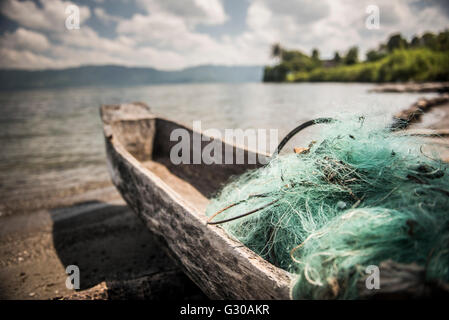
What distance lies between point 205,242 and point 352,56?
9681 cm

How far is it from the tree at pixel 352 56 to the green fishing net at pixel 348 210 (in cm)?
9607

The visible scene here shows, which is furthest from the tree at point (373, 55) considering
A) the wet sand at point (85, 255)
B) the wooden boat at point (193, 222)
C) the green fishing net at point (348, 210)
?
the green fishing net at point (348, 210)

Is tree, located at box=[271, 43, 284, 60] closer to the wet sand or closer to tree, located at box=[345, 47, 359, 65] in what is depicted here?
tree, located at box=[345, 47, 359, 65]

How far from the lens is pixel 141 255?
3.63m

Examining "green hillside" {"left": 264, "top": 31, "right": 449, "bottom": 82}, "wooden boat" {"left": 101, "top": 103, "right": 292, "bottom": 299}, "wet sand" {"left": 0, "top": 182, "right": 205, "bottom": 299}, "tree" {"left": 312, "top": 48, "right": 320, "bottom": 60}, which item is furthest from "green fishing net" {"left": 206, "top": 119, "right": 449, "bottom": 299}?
"tree" {"left": 312, "top": 48, "right": 320, "bottom": 60}

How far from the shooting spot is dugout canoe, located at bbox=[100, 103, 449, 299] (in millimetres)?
931

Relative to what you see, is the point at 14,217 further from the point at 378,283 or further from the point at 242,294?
the point at 378,283

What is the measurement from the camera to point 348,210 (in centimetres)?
138

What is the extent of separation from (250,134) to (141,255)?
9.13 meters

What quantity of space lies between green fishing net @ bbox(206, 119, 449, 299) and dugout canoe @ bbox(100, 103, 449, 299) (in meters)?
0.09

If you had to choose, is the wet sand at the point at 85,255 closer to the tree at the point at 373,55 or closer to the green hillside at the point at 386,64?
the green hillside at the point at 386,64

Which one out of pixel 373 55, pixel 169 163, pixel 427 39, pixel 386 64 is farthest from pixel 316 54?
pixel 169 163

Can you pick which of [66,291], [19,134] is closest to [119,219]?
[66,291]

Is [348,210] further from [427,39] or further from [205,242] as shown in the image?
[427,39]
